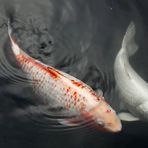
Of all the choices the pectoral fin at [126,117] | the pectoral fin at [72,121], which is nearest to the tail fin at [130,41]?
the pectoral fin at [126,117]

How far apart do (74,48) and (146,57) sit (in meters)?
0.83

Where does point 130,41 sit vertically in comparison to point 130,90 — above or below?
above

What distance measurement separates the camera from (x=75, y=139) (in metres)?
4.68

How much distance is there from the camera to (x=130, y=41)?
5.28m

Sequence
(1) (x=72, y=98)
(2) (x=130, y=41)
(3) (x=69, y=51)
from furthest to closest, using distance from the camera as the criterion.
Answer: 1. (2) (x=130, y=41)
2. (3) (x=69, y=51)
3. (1) (x=72, y=98)

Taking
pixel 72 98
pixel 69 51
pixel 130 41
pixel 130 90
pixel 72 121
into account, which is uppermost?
pixel 130 41

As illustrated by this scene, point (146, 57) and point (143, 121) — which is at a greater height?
point (146, 57)

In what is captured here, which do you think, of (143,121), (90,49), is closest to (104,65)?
(90,49)

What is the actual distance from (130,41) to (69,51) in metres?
0.69

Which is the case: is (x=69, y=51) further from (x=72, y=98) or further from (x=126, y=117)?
(x=72, y=98)

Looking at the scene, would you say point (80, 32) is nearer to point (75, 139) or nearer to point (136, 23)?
point (136, 23)

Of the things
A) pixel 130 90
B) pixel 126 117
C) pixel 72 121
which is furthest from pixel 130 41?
pixel 72 121

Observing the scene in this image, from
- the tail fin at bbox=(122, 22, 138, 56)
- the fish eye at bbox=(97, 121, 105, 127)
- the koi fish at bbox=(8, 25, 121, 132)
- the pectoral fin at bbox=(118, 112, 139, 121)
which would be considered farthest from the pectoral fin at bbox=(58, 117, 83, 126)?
the tail fin at bbox=(122, 22, 138, 56)

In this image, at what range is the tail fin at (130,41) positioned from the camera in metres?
5.20
